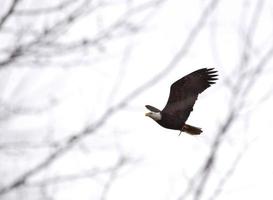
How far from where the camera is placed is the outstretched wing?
1058 mm

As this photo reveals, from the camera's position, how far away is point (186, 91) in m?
1.20

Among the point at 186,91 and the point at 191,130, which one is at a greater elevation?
the point at 186,91

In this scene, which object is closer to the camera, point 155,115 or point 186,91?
point 155,115

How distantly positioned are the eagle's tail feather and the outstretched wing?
40 millimetres

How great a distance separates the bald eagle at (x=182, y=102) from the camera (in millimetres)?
1017

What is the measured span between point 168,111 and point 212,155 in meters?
2.01

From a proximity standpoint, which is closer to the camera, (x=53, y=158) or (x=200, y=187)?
(x=200, y=187)

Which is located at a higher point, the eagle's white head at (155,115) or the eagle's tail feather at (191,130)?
the eagle's white head at (155,115)

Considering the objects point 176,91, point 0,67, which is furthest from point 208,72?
point 0,67

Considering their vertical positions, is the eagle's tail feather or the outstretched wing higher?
the outstretched wing

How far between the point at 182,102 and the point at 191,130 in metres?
0.07

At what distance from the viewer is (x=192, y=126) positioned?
44.6 inches

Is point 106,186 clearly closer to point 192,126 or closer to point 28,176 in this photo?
point 28,176

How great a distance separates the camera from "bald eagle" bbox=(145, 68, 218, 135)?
3.34ft
